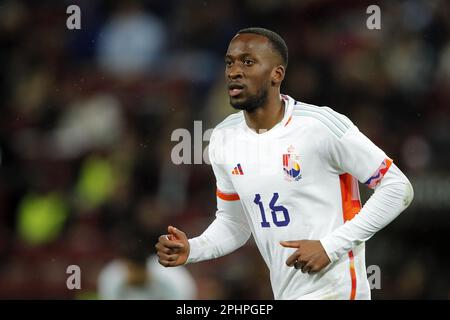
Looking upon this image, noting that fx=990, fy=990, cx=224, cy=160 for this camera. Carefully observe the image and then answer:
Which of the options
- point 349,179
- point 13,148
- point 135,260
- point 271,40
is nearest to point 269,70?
point 271,40

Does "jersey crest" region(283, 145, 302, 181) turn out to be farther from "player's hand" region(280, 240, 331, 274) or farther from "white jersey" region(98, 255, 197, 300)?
"white jersey" region(98, 255, 197, 300)

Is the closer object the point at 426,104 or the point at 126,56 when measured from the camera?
the point at 426,104

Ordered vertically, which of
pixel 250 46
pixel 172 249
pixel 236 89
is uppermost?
pixel 250 46

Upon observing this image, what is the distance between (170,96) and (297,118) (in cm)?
486

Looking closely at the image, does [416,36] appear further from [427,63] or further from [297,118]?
[297,118]

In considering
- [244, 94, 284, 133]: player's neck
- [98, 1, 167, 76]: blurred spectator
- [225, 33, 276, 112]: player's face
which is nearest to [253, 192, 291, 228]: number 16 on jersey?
[244, 94, 284, 133]: player's neck

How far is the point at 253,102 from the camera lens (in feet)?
16.4

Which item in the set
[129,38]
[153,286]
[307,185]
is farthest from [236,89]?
[129,38]

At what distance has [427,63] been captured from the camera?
9.71m

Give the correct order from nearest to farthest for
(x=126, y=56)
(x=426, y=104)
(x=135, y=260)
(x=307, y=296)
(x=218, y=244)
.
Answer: (x=307, y=296)
(x=218, y=244)
(x=135, y=260)
(x=426, y=104)
(x=126, y=56)

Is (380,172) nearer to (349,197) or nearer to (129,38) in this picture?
(349,197)

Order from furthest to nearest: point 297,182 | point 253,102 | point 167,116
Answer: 1. point 167,116
2. point 253,102
3. point 297,182

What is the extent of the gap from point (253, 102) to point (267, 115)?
0.36ft

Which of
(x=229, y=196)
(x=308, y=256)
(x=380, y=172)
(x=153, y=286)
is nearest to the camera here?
(x=308, y=256)
